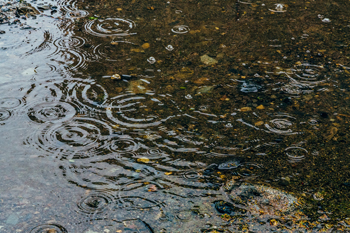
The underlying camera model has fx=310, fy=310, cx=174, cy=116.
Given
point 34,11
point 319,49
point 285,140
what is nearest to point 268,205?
point 285,140

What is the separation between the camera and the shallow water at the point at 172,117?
102 inches

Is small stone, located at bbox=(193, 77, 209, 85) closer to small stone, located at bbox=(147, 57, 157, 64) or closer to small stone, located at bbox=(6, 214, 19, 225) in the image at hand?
small stone, located at bbox=(147, 57, 157, 64)

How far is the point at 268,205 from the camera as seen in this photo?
2645mm

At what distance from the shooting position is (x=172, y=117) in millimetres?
3545

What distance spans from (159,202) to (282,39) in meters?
3.44

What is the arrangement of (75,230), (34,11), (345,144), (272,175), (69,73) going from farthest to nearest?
(34,11) < (69,73) < (345,144) < (272,175) < (75,230)

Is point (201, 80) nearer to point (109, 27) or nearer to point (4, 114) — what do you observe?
point (109, 27)

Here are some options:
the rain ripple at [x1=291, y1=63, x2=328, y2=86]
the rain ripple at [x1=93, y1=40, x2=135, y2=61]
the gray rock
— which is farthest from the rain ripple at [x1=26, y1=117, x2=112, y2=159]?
the rain ripple at [x1=291, y1=63, x2=328, y2=86]

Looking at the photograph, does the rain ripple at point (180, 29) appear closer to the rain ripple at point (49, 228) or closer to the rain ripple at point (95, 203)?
the rain ripple at point (95, 203)

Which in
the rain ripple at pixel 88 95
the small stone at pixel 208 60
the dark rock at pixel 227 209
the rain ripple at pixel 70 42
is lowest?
the dark rock at pixel 227 209

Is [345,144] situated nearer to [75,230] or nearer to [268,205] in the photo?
[268,205]

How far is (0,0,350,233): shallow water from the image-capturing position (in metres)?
2.60

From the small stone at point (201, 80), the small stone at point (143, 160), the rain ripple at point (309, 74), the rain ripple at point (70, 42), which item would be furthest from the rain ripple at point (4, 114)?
the rain ripple at point (309, 74)

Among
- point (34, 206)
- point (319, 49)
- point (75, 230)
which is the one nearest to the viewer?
point (75, 230)
